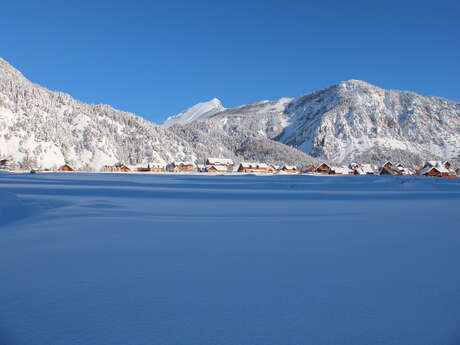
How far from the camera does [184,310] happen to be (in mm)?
3555

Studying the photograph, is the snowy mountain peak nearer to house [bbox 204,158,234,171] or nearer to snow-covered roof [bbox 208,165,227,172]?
house [bbox 204,158,234,171]

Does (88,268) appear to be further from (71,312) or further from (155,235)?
(155,235)

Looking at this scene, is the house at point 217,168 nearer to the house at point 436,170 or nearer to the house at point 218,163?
the house at point 218,163

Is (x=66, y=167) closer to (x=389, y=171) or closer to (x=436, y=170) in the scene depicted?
(x=389, y=171)

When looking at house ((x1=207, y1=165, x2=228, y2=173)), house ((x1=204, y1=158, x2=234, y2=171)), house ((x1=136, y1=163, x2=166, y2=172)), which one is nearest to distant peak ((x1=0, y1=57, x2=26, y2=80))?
house ((x1=136, y1=163, x2=166, y2=172))

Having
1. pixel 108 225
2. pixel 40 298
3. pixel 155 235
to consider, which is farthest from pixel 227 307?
pixel 108 225

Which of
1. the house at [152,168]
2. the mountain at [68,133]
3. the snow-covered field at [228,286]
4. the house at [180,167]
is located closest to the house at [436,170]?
the house at [180,167]

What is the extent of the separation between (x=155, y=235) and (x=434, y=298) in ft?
18.7

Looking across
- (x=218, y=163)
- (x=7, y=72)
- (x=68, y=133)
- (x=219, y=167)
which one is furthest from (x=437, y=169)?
(x=7, y=72)

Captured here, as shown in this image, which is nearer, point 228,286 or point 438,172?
point 228,286

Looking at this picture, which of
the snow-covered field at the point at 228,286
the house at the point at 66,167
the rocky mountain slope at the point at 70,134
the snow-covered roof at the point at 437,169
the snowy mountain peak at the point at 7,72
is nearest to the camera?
the snow-covered field at the point at 228,286

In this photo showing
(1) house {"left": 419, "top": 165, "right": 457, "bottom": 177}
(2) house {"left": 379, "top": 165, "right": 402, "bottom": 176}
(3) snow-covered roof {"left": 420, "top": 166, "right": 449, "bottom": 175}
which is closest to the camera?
(1) house {"left": 419, "top": 165, "right": 457, "bottom": 177}

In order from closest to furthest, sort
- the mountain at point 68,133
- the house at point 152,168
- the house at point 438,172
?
1. the house at point 438,172
2. the house at point 152,168
3. the mountain at point 68,133

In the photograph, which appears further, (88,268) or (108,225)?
(108,225)
